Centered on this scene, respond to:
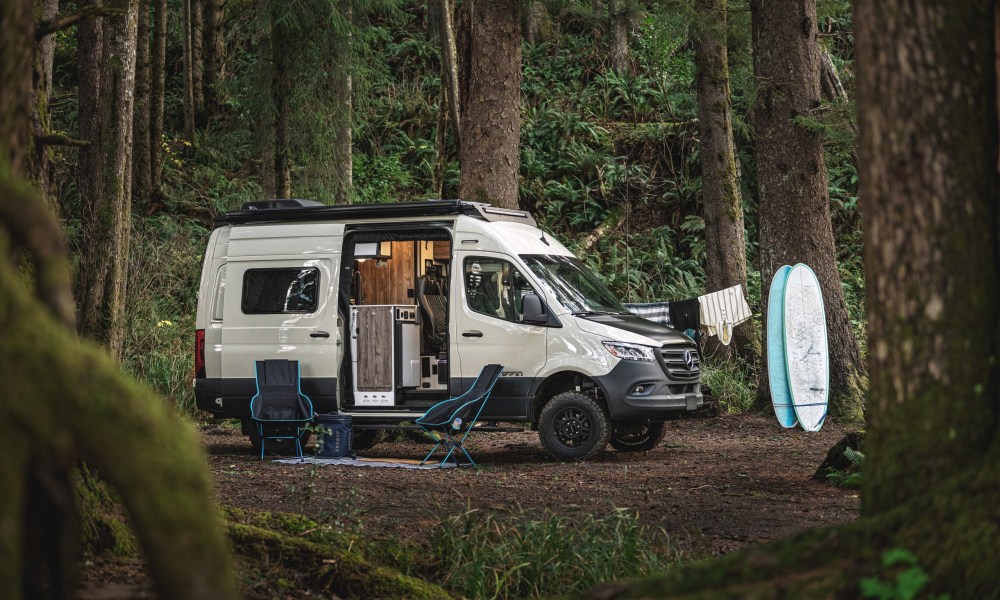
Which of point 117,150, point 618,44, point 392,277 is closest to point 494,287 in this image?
point 392,277

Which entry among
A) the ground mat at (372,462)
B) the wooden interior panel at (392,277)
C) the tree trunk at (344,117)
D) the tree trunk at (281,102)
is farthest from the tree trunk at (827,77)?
the ground mat at (372,462)

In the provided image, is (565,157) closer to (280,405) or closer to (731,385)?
(731,385)

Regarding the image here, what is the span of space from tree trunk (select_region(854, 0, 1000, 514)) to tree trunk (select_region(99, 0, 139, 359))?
10.7 meters

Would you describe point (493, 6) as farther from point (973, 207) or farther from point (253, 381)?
point (973, 207)

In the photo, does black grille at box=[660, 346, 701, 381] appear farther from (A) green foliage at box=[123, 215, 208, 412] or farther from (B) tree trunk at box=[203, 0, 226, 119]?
(B) tree trunk at box=[203, 0, 226, 119]

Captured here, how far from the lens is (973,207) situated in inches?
133

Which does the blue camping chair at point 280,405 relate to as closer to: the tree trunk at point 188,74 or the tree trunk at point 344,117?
the tree trunk at point 344,117

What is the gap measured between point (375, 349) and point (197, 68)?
18200 mm

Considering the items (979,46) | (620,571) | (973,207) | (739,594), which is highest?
(979,46)

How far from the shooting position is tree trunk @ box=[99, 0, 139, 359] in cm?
1277

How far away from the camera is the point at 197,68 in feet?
90.8

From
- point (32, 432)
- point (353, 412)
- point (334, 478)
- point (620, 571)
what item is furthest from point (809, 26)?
point (32, 432)

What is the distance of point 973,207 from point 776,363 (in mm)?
Answer: 10141

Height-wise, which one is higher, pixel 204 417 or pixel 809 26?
pixel 809 26
